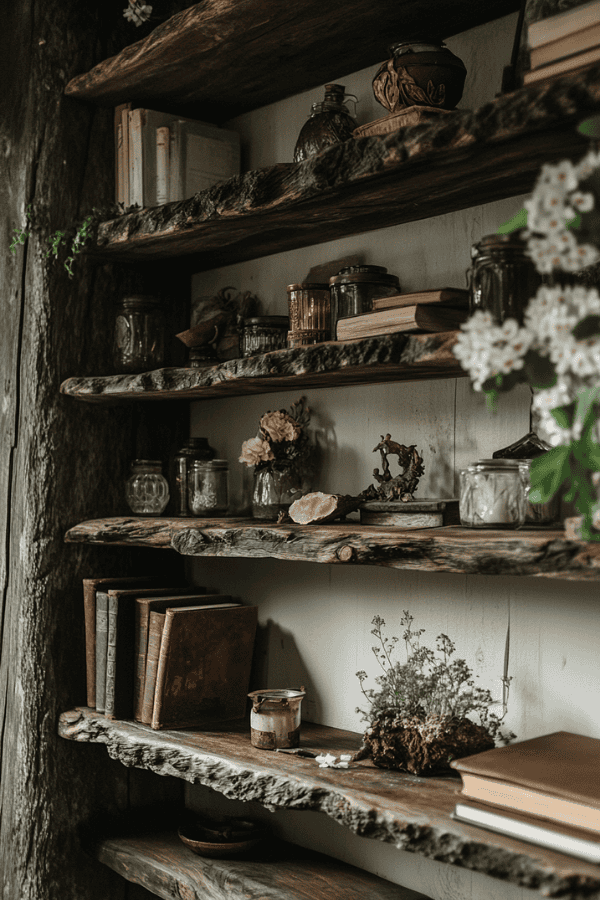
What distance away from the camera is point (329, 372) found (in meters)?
1.68

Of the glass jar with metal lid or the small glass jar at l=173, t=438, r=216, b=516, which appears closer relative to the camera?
the glass jar with metal lid

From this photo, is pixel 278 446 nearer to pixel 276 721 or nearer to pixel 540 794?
pixel 276 721

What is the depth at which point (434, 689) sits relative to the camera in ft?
5.57

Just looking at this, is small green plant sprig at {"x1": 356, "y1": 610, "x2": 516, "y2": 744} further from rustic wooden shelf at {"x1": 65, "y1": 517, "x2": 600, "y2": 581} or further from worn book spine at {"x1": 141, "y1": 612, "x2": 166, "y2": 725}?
worn book spine at {"x1": 141, "y1": 612, "x2": 166, "y2": 725}

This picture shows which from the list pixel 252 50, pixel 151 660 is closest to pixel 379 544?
pixel 151 660

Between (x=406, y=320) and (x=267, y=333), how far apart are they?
1.74 ft

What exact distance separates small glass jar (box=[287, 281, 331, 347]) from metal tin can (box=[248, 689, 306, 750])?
749mm

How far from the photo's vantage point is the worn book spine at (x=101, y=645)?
2148 millimetres

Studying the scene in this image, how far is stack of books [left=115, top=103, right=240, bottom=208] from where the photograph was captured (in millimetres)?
2168

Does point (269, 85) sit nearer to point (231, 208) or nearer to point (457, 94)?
point (231, 208)

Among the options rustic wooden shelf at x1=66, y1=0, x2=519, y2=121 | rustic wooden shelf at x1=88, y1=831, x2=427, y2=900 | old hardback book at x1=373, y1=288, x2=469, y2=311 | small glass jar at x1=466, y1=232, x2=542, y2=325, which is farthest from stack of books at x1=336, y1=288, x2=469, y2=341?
rustic wooden shelf at x1=88, y1=831, x2=427, y2=900

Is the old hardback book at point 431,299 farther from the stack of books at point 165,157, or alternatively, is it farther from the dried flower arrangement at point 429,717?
the stack of books at point 165,157

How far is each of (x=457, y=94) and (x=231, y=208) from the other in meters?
0.49

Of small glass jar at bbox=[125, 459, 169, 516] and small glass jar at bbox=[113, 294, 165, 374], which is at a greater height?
small glass jar at bbox=[113, 294, 165, 374]
